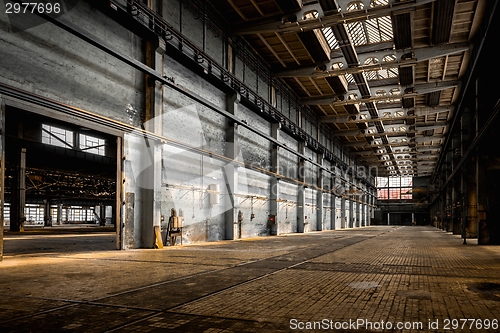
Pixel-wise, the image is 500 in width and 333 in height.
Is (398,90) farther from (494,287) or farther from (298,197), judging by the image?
(494,287)

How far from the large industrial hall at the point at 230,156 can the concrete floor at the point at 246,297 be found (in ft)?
0.12

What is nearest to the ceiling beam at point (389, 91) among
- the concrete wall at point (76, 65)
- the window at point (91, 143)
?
the concrete wall at point (76, 65)

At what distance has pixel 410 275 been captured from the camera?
6.62 metres

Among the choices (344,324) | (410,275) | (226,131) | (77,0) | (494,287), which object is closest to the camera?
(344,324)

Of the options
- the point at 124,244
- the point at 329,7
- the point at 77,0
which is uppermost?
the point at 329,7

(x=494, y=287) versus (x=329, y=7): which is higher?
(x=329, y=7)

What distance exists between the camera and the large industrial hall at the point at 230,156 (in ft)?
14.5

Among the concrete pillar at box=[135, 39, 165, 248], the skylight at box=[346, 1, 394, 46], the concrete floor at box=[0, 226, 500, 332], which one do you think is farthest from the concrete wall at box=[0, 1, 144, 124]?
the skylight at box=[346, 1, 394, 46]

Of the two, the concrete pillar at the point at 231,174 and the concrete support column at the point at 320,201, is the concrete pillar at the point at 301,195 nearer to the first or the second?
the concrete support column at the point at 320,201

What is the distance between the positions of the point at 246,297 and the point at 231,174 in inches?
509

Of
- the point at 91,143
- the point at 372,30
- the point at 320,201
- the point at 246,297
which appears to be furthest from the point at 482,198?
the point at 91,143

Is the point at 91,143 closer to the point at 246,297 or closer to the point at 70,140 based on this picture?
the point at 70,140

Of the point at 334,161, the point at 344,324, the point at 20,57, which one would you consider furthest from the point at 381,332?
the point at 334,161

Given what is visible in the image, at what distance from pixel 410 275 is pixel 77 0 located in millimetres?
10339
